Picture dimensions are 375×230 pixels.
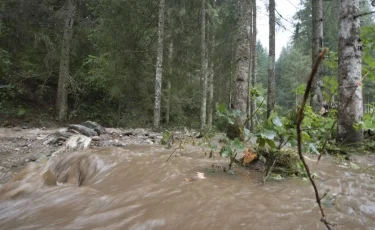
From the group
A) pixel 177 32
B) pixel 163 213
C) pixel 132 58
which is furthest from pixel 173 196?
pixel 177 32

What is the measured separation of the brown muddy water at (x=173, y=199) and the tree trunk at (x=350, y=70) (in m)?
1.58

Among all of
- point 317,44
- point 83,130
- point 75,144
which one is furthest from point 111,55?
point 317,44

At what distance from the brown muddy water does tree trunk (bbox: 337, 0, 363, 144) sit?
5.19 ft

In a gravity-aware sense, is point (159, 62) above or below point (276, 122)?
above

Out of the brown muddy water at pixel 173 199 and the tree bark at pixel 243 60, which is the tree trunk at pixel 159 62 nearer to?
the tree bark at pixel 243 60

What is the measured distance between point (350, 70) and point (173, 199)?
4430mm

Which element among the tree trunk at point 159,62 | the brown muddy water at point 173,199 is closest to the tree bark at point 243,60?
the brown muddy water at point 173,199

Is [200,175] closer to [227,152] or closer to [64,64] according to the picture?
[227,152]

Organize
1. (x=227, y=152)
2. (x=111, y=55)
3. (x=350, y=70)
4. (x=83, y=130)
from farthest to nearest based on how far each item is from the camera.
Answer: (x=111, y=55), (x=83, y=130), (x=350, y=70), (x=227, y=152)

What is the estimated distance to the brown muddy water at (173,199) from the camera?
6.02ft

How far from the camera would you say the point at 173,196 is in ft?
7.64

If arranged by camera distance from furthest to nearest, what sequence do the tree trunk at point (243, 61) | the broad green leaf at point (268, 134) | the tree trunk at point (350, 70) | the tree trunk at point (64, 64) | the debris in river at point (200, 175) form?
the tree trunk at point (64, 64)
the tree trunk at point (243, 61)
the tree trunk at point (350, 70)
the debris in river at point (200, 175)
the broad green leaf at point (268, 134)

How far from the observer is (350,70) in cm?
472

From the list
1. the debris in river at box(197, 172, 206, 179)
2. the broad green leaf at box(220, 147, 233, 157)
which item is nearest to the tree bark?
the broad green leaf at box(220, 147, 233, 157)
